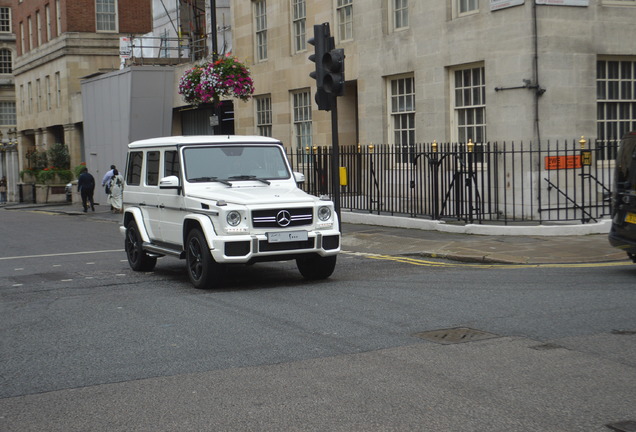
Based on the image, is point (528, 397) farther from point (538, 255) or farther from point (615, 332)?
point (538, 255)

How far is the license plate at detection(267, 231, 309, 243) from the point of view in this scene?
436 inches

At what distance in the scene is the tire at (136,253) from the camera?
1338cm

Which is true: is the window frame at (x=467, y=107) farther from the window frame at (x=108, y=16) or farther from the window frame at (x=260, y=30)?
the window frame at (x=108, y=16)

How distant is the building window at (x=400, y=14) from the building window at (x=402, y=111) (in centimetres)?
134

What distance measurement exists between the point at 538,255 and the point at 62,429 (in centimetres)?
971

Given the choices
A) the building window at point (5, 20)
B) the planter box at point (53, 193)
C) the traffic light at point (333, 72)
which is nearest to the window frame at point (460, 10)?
the traffic light at point (333, 72)

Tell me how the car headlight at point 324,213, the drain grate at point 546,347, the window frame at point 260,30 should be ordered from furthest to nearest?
the window frame at point 260,30
the car headlight at point 324,213
the drain grate at point 546,347

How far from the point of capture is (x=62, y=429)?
558 cm

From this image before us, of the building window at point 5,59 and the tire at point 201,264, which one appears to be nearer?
the tire at point 201,264

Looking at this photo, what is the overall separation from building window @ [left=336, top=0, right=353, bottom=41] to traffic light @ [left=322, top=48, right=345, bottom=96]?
9.25m

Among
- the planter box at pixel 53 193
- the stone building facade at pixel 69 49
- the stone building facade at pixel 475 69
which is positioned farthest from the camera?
the stone building facade at pixel 69 49

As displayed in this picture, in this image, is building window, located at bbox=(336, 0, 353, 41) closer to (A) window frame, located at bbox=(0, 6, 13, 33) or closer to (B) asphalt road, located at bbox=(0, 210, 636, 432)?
(B) asphalt road, located at bbox=(0, 210, 636, 432)

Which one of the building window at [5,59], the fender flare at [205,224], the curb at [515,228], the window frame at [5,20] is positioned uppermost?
the window frame at [5,20]

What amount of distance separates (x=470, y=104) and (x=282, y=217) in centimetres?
986
